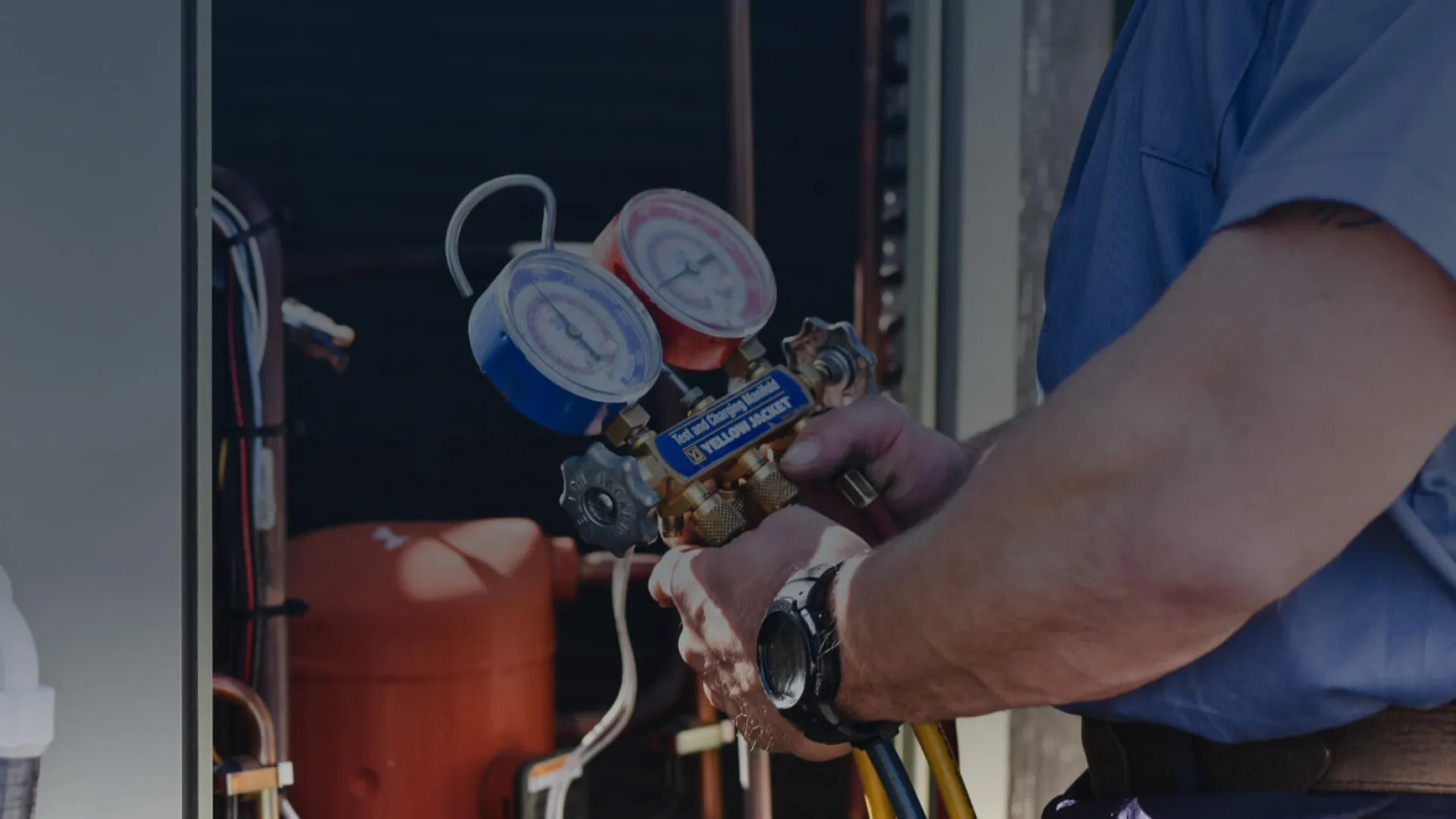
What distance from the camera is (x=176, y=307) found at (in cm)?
150

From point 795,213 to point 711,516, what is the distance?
82 centimetres

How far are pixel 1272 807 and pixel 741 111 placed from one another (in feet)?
3.95

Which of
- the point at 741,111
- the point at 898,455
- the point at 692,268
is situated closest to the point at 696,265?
the point at 692,268

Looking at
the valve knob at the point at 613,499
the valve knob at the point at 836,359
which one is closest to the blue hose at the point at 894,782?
the valve knob at the point at 613,499

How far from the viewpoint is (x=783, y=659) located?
0.87 m

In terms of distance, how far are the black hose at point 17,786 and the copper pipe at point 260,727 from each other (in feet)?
0.70

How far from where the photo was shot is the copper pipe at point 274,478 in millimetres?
1544

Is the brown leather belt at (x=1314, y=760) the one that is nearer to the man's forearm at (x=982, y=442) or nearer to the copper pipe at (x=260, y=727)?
the man's forearm at (x=982, y=442)

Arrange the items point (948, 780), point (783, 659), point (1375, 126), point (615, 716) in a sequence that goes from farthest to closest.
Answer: point (615, 716)
point (948, 780)
point (783, 659)
point (1375, 126)

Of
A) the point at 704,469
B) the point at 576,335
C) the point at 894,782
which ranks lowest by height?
the point at 894,782

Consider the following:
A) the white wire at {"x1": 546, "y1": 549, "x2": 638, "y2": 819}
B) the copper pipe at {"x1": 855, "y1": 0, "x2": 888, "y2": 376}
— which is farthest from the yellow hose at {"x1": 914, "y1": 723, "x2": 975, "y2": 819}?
the copper pipe at {"x1": 855, "y1": 0, "x2": 888, "y2": 376}

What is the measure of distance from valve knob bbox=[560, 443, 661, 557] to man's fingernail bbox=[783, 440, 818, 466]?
12 cm

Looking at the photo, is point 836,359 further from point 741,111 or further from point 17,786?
point 17,786

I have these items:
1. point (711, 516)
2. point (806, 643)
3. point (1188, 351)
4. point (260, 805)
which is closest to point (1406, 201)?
point (1188, 351)
